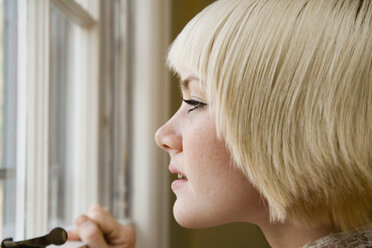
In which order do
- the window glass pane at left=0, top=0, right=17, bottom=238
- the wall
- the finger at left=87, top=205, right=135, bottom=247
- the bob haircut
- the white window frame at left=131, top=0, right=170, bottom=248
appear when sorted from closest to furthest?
the bob haircut < the window glass pane at left=0, top=0, right=17, bottom=238 < the finger at left=87, top=205, right=135, bottom=247 < the white window frame at left=131, top=0, right=170, bottom=248 < the wall

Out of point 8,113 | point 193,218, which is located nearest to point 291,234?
point 193,218

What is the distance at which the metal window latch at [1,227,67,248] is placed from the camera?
2.37ft

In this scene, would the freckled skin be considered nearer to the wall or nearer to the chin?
the chin

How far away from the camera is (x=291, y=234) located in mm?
723

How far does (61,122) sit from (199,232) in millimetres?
950

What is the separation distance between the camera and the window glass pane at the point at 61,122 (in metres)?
1.20

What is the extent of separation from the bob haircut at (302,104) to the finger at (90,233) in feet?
1.60

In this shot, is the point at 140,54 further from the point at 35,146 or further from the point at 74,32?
the point at 35,146

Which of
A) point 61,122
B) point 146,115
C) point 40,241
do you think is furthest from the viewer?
point 146,115

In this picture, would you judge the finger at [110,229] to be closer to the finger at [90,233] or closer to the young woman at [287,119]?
the finger at [90,233]

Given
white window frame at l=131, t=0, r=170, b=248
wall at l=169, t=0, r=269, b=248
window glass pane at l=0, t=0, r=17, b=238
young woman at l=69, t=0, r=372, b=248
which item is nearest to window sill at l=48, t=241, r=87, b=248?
window glass pane at l=0, t=0, r=17, b=238

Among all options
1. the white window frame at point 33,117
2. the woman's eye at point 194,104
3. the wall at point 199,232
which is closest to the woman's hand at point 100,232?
the white window frame at point 33,117

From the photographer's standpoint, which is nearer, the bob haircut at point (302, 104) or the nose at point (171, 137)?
the bob haircut at point (302, 104)

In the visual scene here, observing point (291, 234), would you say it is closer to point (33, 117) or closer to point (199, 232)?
point (33, 117)
